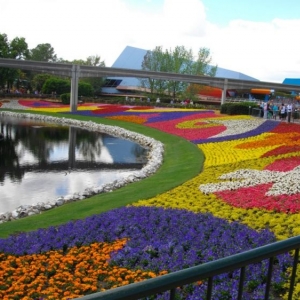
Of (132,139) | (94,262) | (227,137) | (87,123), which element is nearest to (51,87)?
(87,123)

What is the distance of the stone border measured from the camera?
1126cm

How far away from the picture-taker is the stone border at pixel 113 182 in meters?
11.3

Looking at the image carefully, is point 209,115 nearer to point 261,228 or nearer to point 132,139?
point 132,139

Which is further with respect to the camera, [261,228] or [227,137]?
[227,137]

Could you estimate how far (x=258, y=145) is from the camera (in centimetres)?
2152

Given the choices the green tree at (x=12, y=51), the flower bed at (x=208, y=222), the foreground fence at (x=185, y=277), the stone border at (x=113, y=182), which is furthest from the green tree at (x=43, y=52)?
the foreground fence at (x=185, y=277)

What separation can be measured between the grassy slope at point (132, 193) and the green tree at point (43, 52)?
85.1m

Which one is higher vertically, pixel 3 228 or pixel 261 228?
pixel 261 228

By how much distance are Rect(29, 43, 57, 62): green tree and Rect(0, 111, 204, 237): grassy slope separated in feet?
279

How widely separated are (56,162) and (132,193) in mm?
7473

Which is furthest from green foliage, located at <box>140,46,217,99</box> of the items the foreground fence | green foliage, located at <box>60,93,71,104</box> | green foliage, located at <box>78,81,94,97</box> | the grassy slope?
the foreground fence

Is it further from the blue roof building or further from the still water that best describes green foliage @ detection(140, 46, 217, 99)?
the still water

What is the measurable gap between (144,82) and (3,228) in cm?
6418

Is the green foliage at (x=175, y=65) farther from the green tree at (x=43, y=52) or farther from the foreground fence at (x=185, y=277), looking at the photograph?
the foreground fence at (x=185, y=277)
